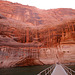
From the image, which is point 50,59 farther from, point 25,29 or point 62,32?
point 25,29

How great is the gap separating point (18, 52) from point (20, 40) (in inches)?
191

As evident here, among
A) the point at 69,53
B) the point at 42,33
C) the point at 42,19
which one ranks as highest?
the point at 42,19

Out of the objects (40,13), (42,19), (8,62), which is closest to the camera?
(8,62)

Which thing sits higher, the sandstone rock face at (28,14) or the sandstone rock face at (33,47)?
the sandstone rock face at (28,14)

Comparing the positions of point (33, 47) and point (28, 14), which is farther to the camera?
point (28, 14)

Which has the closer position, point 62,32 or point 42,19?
point 62,32

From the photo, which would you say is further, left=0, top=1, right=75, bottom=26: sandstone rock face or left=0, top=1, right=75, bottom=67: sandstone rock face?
left=0, top=1, right=75, bottom=26: sandstone rock face

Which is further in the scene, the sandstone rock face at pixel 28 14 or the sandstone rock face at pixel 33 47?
the sandstone rock face at pixel 28 14

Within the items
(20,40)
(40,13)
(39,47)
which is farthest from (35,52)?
(40,13)

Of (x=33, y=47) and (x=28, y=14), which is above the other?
(x=28, y=14)

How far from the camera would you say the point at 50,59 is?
78.9ft

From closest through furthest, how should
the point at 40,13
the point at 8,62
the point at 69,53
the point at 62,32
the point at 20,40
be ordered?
the point at 8,62
the point at 69,53
the point at 62,32
the point at 20,40
the point at 40,13

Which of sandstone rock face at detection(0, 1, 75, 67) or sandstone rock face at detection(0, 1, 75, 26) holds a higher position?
sandstone rock face at detection(0, 1, 75, 26)

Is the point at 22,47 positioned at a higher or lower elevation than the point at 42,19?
lower
